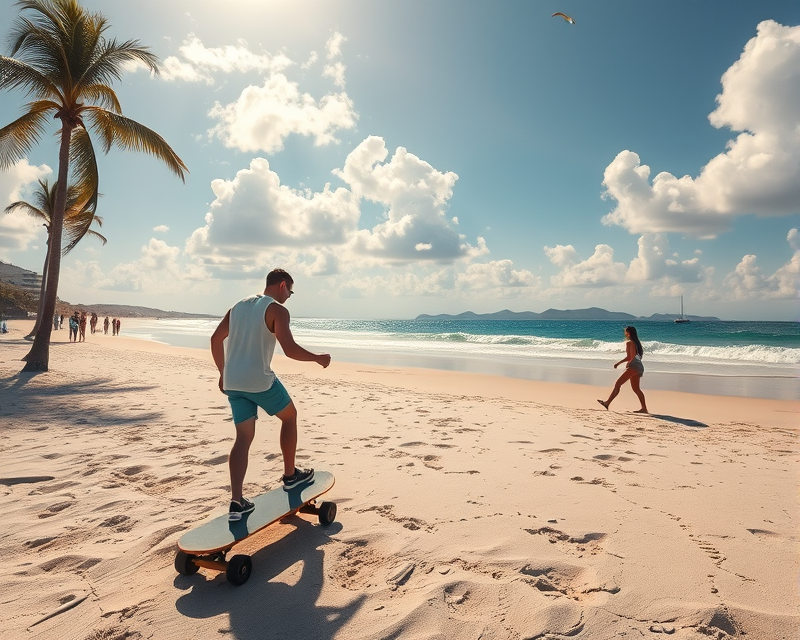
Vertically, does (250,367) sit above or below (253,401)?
above

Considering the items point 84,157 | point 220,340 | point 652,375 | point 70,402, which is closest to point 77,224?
point 84,157

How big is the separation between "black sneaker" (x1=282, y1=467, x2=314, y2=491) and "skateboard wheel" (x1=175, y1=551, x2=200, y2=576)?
897 mm

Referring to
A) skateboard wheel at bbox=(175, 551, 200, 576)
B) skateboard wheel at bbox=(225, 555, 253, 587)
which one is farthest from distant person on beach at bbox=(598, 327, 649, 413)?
skateboard wheel at bbox=(175, 551, 200, 576)

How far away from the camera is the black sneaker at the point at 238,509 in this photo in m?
2.94

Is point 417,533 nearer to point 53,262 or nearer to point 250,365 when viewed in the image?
point 250,365

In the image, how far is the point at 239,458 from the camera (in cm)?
305

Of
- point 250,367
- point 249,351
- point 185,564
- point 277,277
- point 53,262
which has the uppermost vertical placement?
point 53,262

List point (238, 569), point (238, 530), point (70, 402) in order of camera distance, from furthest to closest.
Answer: point (70, 402) < point (238, 530) < point (238, 569)

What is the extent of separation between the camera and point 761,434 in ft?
22.8

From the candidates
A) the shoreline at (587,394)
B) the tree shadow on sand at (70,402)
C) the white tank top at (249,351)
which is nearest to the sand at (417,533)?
the tree shadow on sand at (70,402)

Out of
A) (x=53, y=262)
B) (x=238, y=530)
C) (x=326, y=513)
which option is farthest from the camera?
(x=53, y=262)

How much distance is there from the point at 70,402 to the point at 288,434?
6.81 meters

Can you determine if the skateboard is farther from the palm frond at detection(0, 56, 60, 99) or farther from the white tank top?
the palm frond at detection(0, 56, 60, 99)

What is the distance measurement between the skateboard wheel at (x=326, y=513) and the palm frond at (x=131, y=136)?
1248cm
